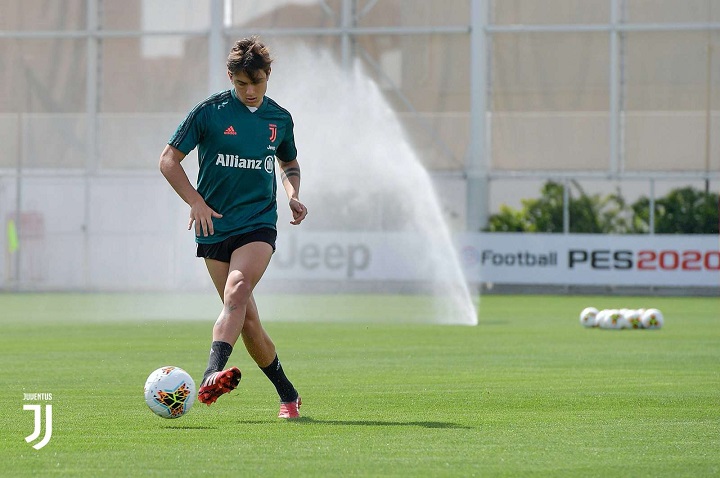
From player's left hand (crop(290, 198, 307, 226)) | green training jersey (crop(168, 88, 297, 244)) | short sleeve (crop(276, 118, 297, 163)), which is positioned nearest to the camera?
green training jersey (crop(168, 88, 297, 244))

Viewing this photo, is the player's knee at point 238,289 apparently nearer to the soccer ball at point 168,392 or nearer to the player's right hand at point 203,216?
the player's right hand at point 203,216

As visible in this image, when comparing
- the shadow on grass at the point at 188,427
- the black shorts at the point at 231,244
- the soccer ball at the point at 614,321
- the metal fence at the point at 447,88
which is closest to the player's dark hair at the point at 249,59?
the black shorts at the point at 231,244

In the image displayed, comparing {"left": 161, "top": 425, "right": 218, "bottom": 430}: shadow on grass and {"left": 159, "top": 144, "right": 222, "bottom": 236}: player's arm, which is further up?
{"left": 159, "top": 144, "right": 222, "bottom": 236}: player's arm

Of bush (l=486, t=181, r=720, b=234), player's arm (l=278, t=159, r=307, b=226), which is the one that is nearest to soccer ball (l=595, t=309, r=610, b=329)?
player's arm (l=278, t=159, r=307, b=226)

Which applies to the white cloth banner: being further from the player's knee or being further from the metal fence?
the player's knee

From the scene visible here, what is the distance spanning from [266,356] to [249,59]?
179 centimetres

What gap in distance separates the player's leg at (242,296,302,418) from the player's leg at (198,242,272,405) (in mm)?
204

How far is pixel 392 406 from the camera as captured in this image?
916 centimetres

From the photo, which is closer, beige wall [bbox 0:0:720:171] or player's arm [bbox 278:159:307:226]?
player's arm [bbox 278:159:307:226]

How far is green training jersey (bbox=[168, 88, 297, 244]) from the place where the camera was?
8.23m

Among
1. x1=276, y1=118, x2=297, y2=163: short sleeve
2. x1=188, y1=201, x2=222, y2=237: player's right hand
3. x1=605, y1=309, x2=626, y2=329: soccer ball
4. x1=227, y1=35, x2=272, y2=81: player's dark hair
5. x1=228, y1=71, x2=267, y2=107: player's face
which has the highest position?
x1=227, y1=35, x2=272, y2=81: player's dark hair

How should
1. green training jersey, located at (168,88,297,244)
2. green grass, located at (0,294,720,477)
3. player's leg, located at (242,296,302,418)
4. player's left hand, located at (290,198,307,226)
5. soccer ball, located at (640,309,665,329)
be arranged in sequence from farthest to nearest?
1. soccer ball, located at (640,309,665,329)
2. player's left hand, located at (290,198,307,226)
3. player's leg, located at (242,296,302,418)
4. green training jersey, located at (168,88,297,244)
5. green grass, located at (0,294,720,477)

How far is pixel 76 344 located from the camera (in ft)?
51.7

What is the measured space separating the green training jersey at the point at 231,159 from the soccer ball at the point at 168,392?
0.86 metres
